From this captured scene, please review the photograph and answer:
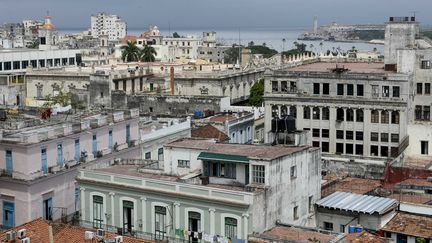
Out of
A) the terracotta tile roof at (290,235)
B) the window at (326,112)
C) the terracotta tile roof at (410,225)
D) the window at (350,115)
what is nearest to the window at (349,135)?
the window at (350,115)

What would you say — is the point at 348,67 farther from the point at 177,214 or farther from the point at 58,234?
the point at 58,234

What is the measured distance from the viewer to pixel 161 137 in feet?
183

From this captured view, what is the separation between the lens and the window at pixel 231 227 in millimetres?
35384

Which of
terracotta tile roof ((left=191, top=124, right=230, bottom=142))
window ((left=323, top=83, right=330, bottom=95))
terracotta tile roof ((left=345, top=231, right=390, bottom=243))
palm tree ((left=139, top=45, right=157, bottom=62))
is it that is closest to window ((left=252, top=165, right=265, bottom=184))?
terracotta tile roof ((left=345, top=231, right=390, bottom=243))

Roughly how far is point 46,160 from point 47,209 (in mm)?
2891

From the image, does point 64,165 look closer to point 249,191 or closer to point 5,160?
point 5,160

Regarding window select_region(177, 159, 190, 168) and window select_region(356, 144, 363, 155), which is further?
window select_region(356, 144, 363, 155)

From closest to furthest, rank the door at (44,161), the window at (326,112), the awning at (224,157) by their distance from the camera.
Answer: the awning at (224,157) → the door at (44,161) → the window at (326,112)

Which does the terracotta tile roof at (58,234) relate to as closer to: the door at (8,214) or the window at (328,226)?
the door at (8,214)

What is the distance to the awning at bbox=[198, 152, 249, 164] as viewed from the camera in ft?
122

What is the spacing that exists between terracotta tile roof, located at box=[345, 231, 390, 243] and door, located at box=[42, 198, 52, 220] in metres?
18.9

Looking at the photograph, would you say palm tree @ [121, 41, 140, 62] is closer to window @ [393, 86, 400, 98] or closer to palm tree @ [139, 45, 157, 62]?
palm tree @ [139, 45, 157, 62]

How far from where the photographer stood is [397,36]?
7444 centimetres

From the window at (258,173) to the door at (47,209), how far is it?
14257 mm
